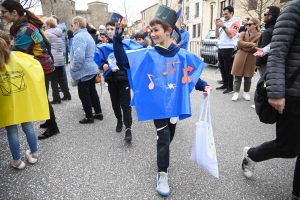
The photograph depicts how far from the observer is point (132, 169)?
2.55 m

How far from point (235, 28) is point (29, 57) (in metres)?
5.20

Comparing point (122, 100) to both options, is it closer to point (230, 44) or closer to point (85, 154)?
point (85, 154)

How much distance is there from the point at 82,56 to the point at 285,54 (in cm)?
295

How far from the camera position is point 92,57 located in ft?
12.6

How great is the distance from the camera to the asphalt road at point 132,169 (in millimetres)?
2139

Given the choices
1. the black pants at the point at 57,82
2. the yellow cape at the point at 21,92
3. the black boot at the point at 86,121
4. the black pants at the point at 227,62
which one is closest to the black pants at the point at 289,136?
the yellow cape at the point at 21,92

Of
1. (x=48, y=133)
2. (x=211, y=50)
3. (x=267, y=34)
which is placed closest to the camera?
(x=48, y=133)

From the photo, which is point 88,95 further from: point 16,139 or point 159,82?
point 159,82

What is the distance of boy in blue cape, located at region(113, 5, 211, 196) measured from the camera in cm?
203

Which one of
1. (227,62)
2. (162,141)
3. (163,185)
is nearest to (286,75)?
(162,141)

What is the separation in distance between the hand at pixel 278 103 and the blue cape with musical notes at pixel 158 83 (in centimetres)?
74

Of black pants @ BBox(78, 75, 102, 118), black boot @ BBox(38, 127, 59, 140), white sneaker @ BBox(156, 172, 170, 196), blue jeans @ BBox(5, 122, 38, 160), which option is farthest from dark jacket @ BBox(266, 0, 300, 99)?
black boot @ BBox(38, 127, 59, 140)

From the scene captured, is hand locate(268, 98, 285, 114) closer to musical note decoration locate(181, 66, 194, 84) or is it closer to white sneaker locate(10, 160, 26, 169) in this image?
musical note decoration locate(181, 66, 194, 84)

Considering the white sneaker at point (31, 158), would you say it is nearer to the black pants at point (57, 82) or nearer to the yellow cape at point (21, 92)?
the yellow cape at point (21, 92)
